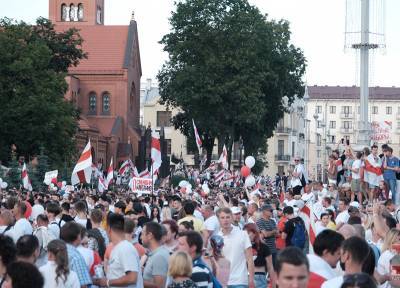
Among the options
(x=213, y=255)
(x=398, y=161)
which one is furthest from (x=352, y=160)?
(x=213, y=255)

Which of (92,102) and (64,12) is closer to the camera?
(92,102)

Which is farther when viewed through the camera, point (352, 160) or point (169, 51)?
point (169, 51)

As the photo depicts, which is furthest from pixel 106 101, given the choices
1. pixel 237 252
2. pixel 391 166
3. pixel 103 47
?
pixel 237 252

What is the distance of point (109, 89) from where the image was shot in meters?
98.6

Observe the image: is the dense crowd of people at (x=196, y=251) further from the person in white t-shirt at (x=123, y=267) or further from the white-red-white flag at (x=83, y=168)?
the white-red-white flag at (x=83, y=168)

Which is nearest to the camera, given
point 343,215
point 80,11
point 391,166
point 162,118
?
point 343,215

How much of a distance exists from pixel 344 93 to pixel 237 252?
529ft

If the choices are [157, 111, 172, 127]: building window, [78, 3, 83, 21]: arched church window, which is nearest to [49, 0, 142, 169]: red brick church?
[78, 3, 83, 21]: arched church window

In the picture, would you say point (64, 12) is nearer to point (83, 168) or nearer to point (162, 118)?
point (162, 118)

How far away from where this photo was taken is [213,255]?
12828 mm

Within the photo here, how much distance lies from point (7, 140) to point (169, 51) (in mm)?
13984

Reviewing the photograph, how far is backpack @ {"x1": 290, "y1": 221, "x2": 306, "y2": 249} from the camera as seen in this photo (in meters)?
18.0

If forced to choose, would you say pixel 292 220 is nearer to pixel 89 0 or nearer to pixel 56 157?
pixel 56 157

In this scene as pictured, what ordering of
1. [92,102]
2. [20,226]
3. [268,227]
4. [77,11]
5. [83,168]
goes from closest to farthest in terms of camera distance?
[20,226]
[268,227]
[83,168]
[92,102]
[77,11]
